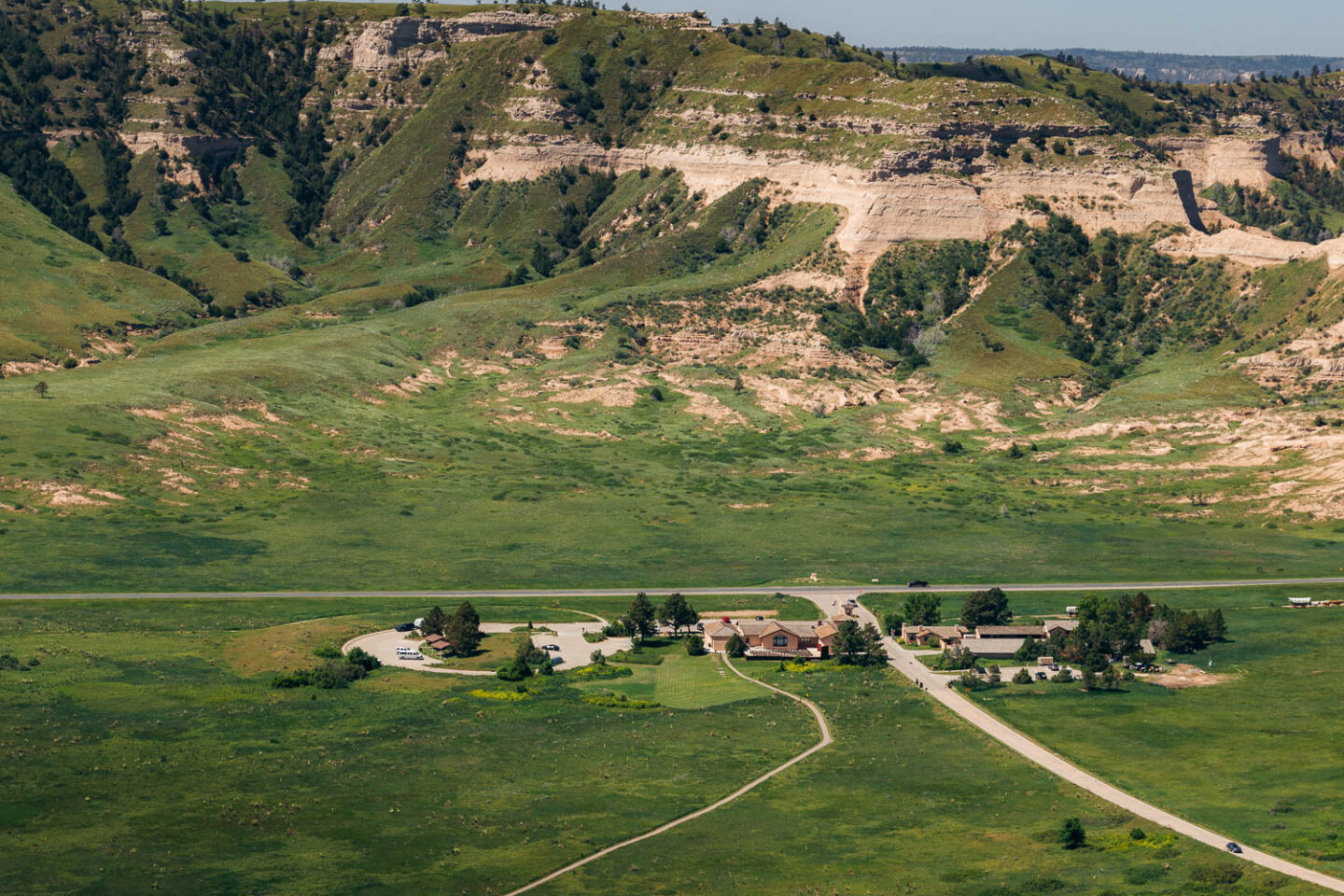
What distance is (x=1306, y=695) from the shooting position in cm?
12494

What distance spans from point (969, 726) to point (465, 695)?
128ft

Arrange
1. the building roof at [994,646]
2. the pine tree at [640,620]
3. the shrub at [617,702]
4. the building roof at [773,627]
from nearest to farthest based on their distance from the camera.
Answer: the shrub at [617,702]
the building roof at [994,646]
the building roof at [773,627]
the pine tree at [640,620]

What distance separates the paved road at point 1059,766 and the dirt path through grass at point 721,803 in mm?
11006

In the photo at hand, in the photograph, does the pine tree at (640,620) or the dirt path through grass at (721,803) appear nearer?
the dirt path through grass at (721,803)

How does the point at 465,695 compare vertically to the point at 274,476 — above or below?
below

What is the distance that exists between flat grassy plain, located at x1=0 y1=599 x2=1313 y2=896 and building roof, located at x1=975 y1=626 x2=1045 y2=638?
42.9ft

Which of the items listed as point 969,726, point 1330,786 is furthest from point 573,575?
point 1330,786

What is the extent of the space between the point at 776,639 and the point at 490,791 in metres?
44.5

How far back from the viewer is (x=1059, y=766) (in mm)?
109375

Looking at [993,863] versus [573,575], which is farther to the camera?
[573,575]

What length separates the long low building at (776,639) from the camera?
142 meters

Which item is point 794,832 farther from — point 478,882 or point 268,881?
point 268,881

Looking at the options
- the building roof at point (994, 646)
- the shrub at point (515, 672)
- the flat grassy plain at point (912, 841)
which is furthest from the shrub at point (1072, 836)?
the shrub at point (515, 672)

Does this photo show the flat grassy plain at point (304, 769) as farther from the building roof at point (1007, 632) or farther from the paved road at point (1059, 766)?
the building roof at point (1007, 632)
